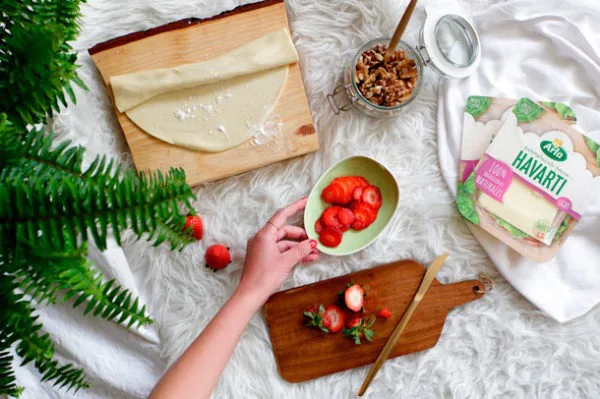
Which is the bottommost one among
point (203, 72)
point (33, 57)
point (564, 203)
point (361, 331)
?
point (361, 331)

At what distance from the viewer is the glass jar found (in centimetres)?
89

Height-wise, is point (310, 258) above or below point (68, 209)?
below

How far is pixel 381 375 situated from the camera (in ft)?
3.10

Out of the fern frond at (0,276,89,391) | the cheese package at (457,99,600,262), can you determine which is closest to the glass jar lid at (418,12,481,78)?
the cheese package at (457,99,600,262)

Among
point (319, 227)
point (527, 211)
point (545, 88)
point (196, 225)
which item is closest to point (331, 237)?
point (319, 227)

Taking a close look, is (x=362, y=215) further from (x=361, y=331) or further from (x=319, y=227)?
(x=361, y=331)

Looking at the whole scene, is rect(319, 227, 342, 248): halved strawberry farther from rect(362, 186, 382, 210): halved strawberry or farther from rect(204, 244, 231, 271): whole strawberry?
rect(204, 244, 231, 271): whole strawberry

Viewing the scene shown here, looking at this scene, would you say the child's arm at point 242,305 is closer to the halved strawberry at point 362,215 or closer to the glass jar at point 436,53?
the halved strawberry at point 362,215

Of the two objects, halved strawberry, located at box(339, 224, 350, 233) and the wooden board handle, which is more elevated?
halved strawberry, located at box(339, 224, 350, 233)

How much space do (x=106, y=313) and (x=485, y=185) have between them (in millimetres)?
715

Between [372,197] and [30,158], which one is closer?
[30,158]

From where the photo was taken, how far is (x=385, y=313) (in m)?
0.93

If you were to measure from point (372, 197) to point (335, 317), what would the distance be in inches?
9.7

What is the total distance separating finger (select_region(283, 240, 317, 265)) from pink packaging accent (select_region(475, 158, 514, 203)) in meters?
0.35
